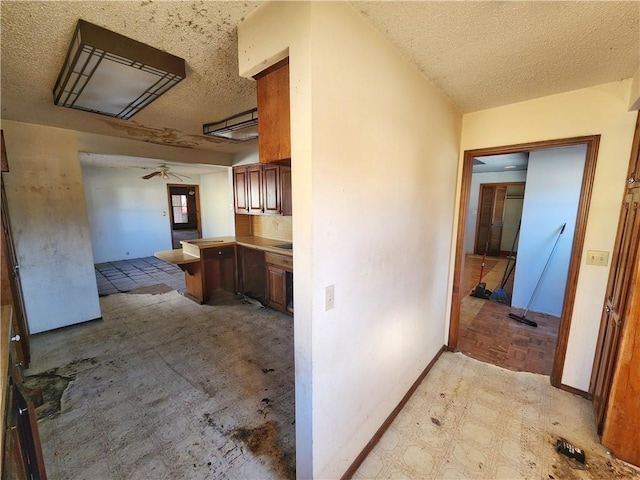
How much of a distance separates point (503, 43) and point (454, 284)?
1.96 meters

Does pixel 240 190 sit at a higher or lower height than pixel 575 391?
higher

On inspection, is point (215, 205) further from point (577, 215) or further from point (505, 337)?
point (577, 215)

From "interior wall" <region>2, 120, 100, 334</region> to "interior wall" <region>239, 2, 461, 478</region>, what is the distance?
10.1ft

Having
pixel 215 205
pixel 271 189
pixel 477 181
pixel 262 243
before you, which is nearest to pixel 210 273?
pixel 262 243

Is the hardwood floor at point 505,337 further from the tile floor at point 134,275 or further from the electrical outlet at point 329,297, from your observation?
the tile floor at point 134,275

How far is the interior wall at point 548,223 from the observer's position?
3.18 metres

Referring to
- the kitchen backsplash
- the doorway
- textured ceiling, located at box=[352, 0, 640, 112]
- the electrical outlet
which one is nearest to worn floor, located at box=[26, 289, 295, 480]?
the electrical outlet

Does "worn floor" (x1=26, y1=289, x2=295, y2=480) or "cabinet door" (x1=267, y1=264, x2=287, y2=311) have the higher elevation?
"cabinet door" (x1=267, y1=264, x2=287, y2=311)

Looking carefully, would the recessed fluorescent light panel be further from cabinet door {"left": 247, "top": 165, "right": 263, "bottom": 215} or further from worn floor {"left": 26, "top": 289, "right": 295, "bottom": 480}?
worn floor {"left": 26, "top": 289, "right": 295, "bottom": 480}

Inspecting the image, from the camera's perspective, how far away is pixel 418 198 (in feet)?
5.98

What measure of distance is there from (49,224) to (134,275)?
2535 millimetres

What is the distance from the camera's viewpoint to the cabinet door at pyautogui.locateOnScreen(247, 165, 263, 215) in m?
3.78

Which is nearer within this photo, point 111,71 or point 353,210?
point 353,210

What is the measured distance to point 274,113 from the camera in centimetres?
125
